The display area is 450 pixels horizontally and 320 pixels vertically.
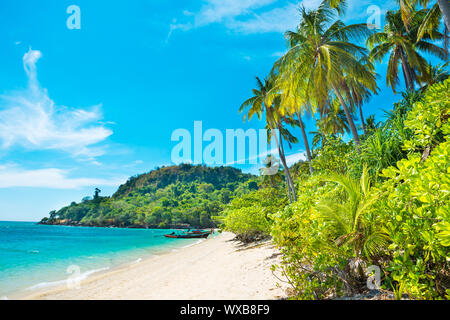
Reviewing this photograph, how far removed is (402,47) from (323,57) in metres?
11.1

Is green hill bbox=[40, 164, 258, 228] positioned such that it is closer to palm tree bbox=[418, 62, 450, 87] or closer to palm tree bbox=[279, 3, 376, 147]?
palm tree bbox=[418, 62, 450, 87]

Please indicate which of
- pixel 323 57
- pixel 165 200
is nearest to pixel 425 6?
pixel 323 57

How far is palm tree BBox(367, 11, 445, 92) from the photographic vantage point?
15.4 m

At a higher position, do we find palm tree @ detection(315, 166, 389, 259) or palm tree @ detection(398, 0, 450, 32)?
palm tree @ detection(398, 0, 450, 32)

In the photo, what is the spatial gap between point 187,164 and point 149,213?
60.5m

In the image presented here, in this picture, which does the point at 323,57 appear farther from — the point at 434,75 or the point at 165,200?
the point at 165,200

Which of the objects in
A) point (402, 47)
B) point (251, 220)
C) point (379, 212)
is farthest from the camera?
point (402, 47)

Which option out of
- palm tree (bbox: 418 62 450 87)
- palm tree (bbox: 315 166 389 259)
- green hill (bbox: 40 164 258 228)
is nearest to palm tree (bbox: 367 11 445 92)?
palm tree (bbox: 418 62 450 87)

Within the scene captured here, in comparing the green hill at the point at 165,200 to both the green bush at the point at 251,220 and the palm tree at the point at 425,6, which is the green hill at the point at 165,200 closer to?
the green bush at the point at 251,220

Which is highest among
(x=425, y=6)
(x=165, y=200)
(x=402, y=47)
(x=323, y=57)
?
(x=402, y=47)

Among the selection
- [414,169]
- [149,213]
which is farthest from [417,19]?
[149,213]

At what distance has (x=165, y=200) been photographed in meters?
93.4

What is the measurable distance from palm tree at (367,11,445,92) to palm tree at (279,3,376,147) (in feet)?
27.2
